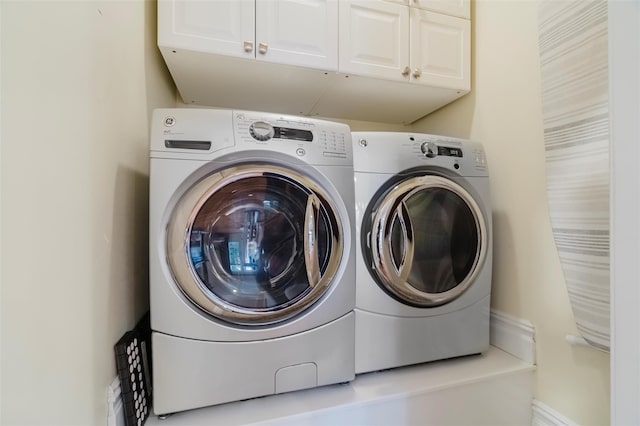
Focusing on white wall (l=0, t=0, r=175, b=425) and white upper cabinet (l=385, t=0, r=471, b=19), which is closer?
white wall (l=0, t=0, r=175, b=425)

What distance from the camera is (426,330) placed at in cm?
113

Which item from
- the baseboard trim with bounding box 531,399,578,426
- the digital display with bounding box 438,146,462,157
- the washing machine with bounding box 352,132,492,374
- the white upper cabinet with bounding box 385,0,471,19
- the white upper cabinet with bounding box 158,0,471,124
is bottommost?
the baseboard trim with bounding box 531,399,578,426

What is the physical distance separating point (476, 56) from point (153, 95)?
1.55 m

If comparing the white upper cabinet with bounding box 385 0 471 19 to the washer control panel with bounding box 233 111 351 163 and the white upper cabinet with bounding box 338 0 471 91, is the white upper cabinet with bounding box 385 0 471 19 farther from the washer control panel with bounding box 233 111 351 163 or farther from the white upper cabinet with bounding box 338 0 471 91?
the washer control panel with bounding box 233 111 351 163

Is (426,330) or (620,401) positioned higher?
(620,401)

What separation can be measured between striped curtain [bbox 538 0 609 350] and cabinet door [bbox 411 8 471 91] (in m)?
0.42

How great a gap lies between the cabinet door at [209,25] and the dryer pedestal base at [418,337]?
3.78 feet

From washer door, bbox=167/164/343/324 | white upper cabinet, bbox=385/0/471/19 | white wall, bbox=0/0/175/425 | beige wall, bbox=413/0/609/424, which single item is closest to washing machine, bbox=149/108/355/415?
washer door, bbox=167/164/343/324

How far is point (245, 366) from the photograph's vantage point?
0.91 m

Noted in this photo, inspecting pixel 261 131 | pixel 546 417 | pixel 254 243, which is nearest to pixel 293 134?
pixel 261 131

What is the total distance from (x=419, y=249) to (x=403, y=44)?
98 cm

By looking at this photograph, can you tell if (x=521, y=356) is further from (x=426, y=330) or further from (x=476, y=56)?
(x=476, y=56)

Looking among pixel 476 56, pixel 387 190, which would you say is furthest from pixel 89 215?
pixel 476 56

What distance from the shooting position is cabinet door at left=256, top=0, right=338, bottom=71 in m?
1.21
